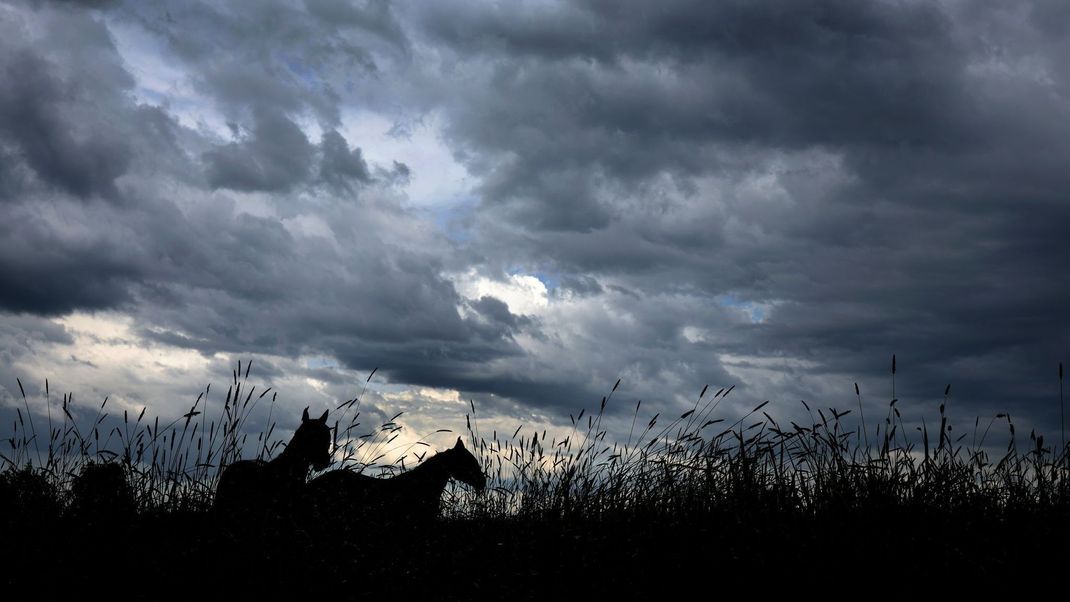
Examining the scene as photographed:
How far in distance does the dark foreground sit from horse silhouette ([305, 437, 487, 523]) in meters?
0.56

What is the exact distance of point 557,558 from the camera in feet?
14.5

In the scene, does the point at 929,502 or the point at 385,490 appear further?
the point at 385,490

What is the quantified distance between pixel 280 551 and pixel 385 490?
254 centimetres

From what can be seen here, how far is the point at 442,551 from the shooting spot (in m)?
4.75

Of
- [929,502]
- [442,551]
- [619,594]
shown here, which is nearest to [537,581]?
[619,594]

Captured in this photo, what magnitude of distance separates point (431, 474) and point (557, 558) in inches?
129

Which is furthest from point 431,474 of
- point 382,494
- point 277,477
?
point 277,477

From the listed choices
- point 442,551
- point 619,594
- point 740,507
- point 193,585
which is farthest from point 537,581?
point 193,585

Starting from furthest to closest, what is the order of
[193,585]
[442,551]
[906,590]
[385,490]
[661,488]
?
1. [385,490]
2. [661,488]
3. [442,551]
4. [193,585]
5. [906,590]

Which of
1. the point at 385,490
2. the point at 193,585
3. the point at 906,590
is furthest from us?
the point at 385,490

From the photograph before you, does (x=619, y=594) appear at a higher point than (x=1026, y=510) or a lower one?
lower

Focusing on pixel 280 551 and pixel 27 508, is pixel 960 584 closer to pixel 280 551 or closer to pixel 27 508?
pixel 280 551

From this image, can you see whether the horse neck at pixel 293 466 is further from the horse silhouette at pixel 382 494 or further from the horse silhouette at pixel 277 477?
the horse silhouette at pixel 382 494

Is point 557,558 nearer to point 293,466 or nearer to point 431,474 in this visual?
point 293,466
